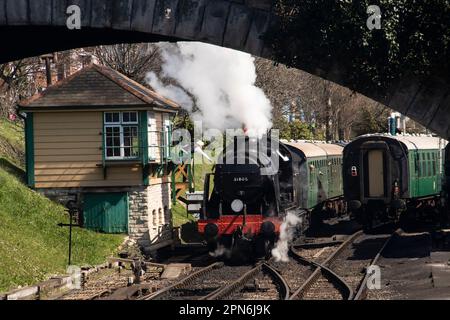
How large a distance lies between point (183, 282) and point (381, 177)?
438 inches

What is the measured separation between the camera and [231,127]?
29.8 meters

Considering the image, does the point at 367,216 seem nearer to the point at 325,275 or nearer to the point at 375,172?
the point at 375,172

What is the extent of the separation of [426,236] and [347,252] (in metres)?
3.16

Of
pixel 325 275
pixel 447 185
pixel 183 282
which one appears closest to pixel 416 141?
pixel 447 185

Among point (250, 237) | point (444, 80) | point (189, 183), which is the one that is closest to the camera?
point (444, 80)

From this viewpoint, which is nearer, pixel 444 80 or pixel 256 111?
pixel 444 80

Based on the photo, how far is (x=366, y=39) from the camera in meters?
13.8

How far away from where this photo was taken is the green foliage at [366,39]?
1363 centimetres

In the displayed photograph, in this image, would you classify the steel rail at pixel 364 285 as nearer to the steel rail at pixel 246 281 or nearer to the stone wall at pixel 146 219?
the steel rail at pixel 246 281

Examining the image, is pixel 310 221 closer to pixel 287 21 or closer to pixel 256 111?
pixel 256 111

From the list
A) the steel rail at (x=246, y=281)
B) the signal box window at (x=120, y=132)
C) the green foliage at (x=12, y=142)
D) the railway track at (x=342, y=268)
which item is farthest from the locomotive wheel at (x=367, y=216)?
the green foliage at (x=12, y=142)

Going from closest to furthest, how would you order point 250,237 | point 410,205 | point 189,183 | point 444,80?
1. point 444,80
2. point 250,237
3. point 410,205
4. point 189,183

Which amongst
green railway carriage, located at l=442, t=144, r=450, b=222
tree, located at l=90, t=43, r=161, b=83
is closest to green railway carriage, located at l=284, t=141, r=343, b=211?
green railway carriage, located at l=442, t=144, r=450, b=222
